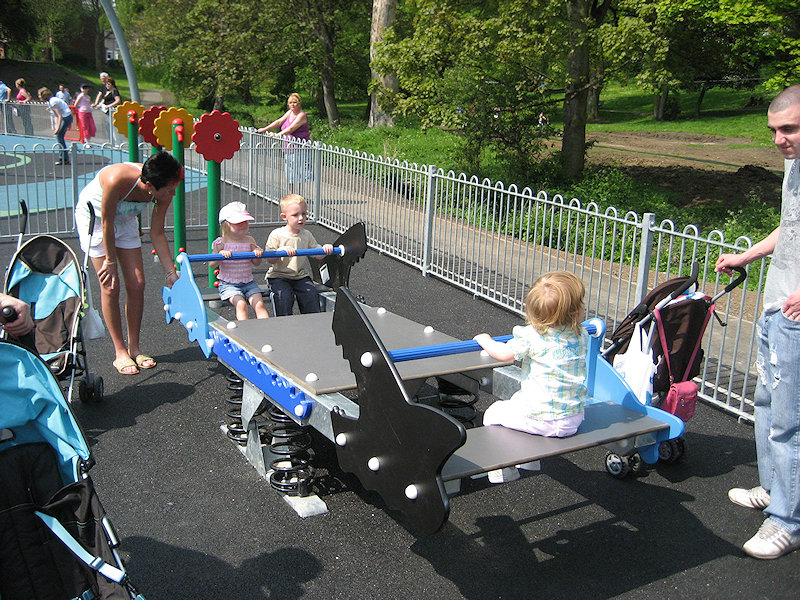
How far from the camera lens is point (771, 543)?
4.00m

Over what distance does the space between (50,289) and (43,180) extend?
1256 centimetres

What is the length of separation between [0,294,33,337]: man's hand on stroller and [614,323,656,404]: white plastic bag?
10.7 feet

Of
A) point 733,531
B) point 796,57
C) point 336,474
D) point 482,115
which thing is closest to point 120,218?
point 336,474

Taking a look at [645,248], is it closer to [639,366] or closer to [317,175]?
[639,366]

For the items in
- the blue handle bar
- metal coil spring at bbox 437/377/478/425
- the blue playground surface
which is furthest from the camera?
the blue playground surface

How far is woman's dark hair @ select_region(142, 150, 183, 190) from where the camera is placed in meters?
5.63

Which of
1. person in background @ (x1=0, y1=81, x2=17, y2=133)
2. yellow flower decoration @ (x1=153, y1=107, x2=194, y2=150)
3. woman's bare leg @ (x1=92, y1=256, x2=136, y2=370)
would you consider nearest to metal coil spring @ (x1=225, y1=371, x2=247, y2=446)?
woman's bare leg @ (x1=92, y1=256, x2=136, y2=370)

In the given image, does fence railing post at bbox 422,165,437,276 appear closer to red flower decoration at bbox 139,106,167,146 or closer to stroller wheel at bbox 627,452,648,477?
red flower decoration at bbox 139,106,167,146

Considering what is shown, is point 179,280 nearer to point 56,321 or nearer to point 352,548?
point 56,321

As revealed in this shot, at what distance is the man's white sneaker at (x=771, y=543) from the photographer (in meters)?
3.99

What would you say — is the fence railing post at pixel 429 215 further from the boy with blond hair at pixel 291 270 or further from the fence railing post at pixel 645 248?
the fence railing post at pixel 645 248

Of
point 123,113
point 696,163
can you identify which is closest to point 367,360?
point 123,113

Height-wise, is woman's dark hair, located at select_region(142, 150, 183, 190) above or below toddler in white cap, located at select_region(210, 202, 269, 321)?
above

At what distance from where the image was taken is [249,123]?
3431 cm
